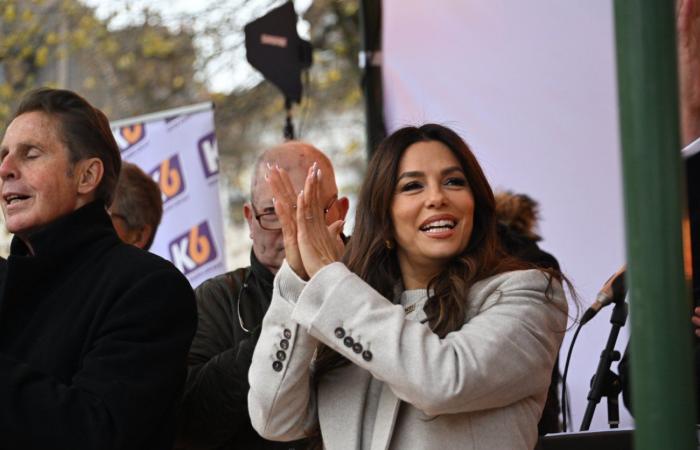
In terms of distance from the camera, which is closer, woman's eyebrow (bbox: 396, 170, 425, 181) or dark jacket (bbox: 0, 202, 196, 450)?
dark jacket (bbox: 0, 202, 196, 450)

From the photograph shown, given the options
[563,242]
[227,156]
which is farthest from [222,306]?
[227,156]

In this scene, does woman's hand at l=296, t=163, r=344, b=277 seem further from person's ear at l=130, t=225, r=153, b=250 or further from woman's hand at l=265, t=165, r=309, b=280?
person's ear at l=130, t=225, r=153, b=250

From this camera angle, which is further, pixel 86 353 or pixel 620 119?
pixel 86 353

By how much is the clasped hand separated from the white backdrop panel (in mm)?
1483

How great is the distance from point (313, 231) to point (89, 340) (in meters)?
0.66

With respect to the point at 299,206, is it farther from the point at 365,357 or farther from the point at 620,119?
the point at 620,119

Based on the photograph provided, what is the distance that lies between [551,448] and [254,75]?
40.5ft

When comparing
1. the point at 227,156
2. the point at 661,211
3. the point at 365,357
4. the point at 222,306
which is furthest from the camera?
the point at 227,156

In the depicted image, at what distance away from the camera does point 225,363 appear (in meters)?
3.42

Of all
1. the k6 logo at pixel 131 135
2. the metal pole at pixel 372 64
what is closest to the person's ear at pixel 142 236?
the k6 logo at pixel 131 135

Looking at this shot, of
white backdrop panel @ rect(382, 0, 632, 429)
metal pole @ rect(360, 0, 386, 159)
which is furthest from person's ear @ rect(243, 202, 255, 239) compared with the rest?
metal pole @ rect(360, 0, 386, 159)

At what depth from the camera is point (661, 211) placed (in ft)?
5.30

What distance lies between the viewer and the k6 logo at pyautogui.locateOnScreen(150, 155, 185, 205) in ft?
21.2

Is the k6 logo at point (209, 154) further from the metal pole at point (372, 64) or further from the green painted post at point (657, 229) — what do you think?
the green painted post at point (657, 229)
